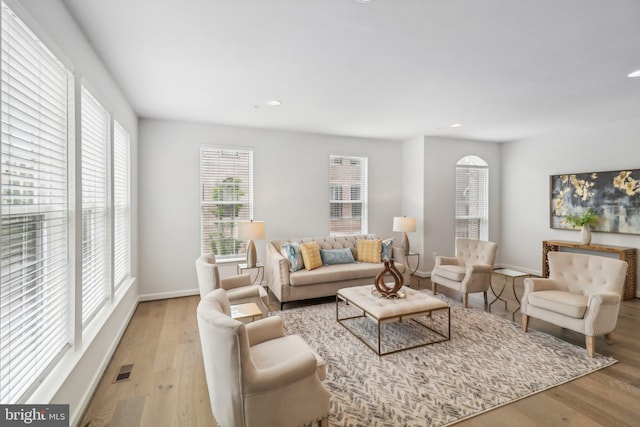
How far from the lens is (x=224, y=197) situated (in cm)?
502

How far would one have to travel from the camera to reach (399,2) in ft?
6.24

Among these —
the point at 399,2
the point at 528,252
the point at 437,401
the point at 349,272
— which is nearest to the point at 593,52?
the point at 399,2

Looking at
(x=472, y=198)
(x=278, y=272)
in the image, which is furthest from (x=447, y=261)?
(x=278, y=272)

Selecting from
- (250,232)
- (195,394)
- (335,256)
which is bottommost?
(195,394)

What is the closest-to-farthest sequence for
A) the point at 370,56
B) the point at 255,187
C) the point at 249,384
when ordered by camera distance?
1. the point at 249,384
2. the point at 370,56
3. the point at 255,187

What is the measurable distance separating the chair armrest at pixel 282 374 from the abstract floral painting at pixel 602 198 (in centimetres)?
560

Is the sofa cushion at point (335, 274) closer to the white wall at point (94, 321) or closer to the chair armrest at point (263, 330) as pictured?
the chair armrest at point (263, 330)

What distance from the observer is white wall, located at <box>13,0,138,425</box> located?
165 centimetres

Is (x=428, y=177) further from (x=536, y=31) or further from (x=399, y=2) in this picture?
(x=399, y=2)

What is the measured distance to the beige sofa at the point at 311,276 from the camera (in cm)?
418

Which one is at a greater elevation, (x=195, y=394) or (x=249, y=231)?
(x=249, y=231)

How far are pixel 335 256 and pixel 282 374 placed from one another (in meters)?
3.17

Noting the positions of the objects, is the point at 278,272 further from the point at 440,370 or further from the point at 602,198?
the point at 602,198

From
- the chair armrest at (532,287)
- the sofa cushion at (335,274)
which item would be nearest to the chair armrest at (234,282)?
the sofa cushion at (335,274)
